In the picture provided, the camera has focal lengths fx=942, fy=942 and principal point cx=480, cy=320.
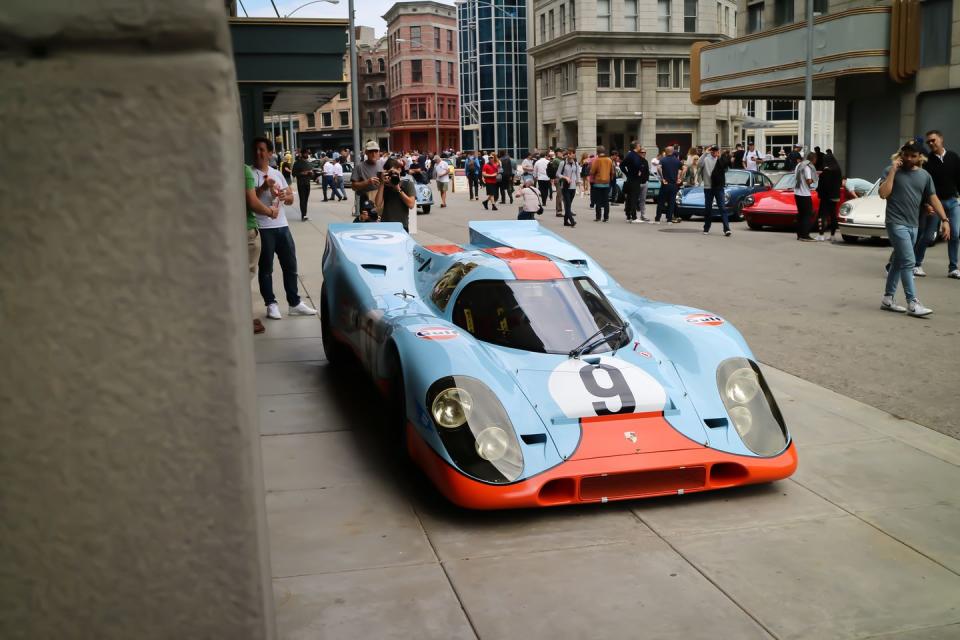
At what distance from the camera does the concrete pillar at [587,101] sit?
54.4 metres

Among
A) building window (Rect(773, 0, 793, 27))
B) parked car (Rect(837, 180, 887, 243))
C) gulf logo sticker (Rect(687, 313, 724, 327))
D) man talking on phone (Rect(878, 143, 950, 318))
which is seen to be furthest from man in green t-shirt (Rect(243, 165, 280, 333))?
building window (Rect(773, 0, 793, 27))

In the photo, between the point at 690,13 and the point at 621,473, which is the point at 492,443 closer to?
the point at 621,473

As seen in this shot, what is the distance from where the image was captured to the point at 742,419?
5.19 metres

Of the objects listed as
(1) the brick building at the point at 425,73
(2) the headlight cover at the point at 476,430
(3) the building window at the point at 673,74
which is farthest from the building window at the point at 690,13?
(2) the headlight cover at the point at 476,430

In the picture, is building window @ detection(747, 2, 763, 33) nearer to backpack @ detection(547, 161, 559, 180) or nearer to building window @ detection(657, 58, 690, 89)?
backpack @ detection(547, 161, 559, 180)

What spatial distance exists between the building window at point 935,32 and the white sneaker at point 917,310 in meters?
17.2

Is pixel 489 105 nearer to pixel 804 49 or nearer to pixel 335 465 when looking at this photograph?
pixel 804 49

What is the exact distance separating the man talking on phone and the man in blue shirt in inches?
440

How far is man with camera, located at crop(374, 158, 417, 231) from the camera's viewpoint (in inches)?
478

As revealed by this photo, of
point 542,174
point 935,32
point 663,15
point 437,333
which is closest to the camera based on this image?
point 437,333

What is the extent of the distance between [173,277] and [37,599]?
431 millimetres

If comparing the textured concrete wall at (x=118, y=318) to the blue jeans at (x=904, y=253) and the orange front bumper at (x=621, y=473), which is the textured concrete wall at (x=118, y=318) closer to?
the orange front bumper at (x=621, y=473)

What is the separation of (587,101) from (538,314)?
50823 mm

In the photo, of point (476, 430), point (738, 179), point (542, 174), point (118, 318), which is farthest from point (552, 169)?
point (118, 318)
